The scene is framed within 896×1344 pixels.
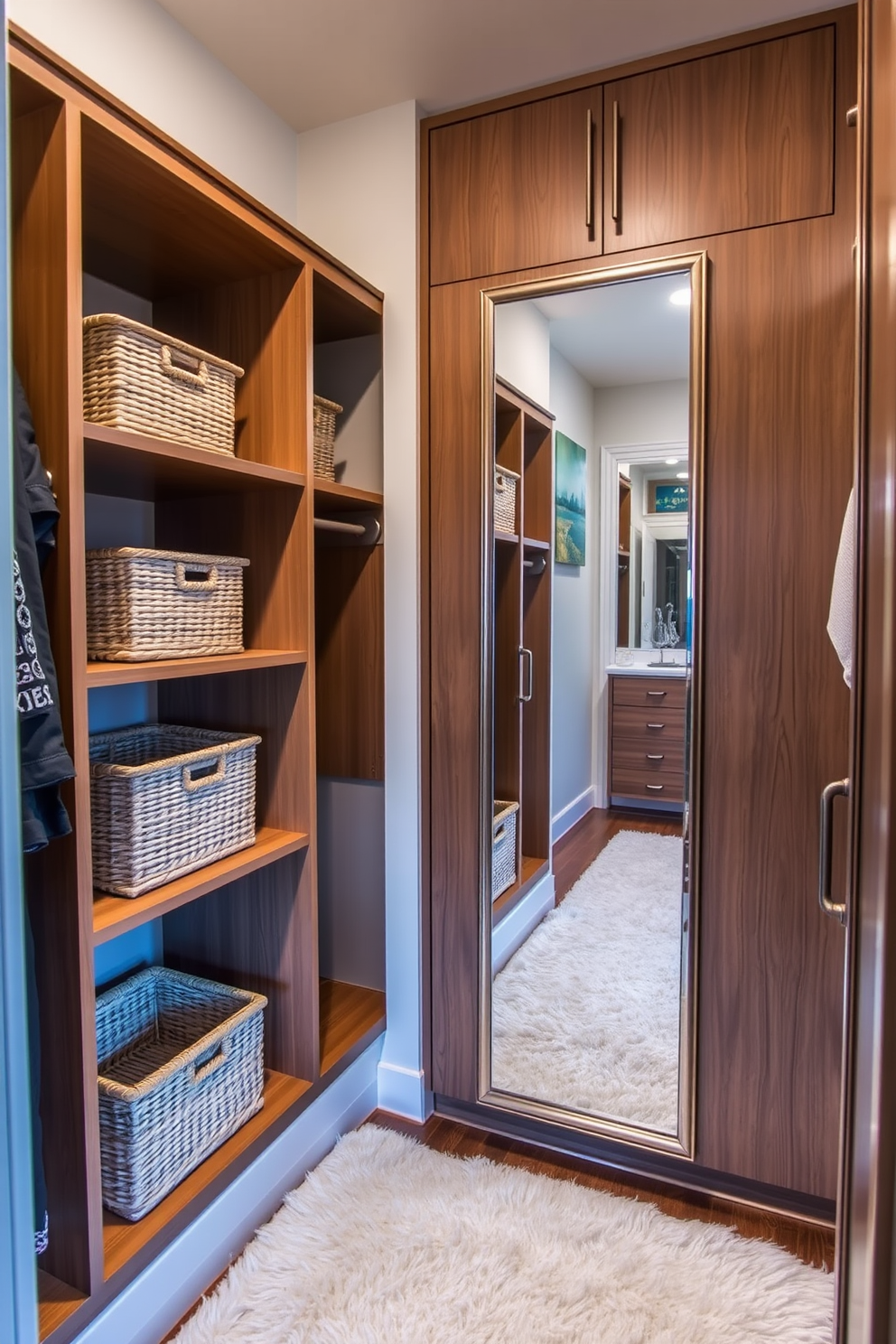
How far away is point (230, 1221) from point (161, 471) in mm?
1478

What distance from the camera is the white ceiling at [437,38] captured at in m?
1.60

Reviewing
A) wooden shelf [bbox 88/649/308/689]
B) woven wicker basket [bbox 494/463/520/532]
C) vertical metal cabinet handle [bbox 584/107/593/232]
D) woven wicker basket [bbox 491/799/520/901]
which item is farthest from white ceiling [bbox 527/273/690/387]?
woven wicker basket [bbox 491/799/520/901]

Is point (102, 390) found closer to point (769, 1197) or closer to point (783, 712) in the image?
point (783, 712)

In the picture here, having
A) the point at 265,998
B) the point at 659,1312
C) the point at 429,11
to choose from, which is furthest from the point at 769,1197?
the point at 429,11

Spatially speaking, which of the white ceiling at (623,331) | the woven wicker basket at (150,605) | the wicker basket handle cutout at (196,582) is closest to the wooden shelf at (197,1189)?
the woven wicker basket at (150,605)

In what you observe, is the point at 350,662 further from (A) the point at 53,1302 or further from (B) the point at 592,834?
(A) the point at 53,1302

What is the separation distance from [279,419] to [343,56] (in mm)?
813

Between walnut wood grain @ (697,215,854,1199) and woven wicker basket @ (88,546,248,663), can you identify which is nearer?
woven wicker basket @ (88,546,248,663)

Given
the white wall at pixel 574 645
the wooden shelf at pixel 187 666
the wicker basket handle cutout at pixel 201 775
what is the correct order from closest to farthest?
1. the wooden shelf at pixel 187 666
2. the wicker basket handle cutout at pixel 201 775
3. the white wall at pixel 574 645

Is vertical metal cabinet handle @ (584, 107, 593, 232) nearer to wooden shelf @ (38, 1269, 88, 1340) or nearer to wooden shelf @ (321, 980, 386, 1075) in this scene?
wooden shelf @ (321, 980, 386, 1075)

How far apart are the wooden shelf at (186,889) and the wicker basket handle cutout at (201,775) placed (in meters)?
0.17

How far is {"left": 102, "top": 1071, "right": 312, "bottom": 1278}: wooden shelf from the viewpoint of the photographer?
1.35 meters

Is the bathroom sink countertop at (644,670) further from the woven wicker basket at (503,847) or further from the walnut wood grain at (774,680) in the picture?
the woven wicker basket at (503,847)

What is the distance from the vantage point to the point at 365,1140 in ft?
6.27
